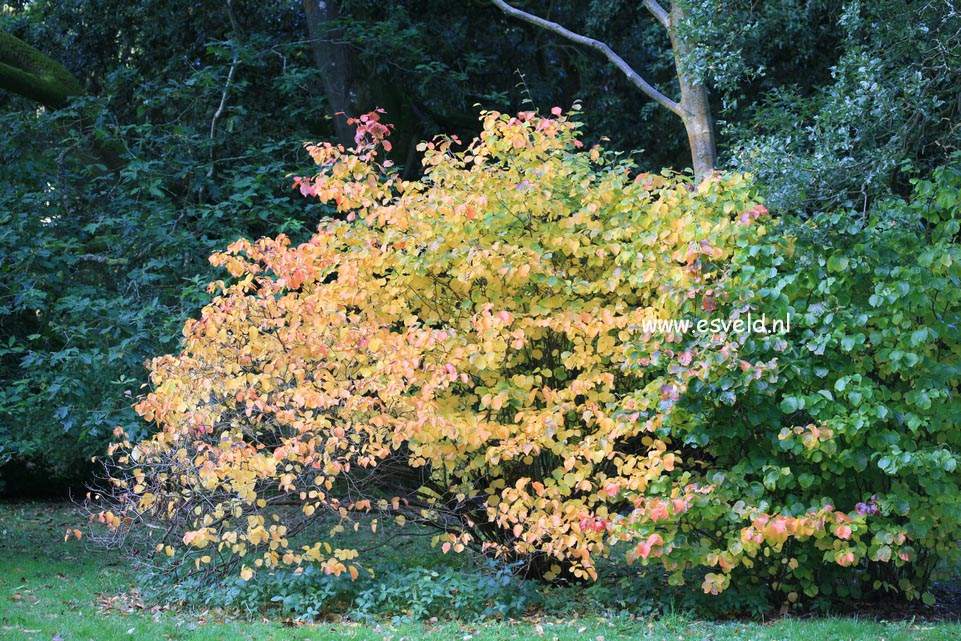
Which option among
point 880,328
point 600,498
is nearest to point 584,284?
point 600,498

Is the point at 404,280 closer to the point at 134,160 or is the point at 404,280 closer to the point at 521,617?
the point at 521,617

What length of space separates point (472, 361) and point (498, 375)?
0.47m

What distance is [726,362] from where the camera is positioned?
17.4ft

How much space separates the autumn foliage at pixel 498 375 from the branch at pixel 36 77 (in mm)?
4964

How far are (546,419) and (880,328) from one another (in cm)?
201

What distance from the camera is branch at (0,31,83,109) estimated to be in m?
10.0

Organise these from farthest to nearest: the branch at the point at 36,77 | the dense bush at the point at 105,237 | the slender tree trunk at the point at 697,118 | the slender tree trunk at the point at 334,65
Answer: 1. the slender tree trunk at the point at 334,65
2. the branch at the point at 36,77
3. the slender tree trunk at the point at 697,118
4. the dense bush at the point at 105,237

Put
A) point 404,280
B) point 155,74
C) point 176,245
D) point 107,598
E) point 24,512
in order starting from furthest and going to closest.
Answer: point 155,74, point 24,512, point 176,245, point 107,598, point 404,280

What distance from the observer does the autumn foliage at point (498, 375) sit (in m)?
5.55

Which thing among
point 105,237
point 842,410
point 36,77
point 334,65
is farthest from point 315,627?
point 36,77

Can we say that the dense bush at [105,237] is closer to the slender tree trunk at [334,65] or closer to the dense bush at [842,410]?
the slender tree trunk at [334,65]

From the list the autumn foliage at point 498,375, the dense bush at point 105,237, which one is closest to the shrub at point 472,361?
the autumn foliage at point 498,375

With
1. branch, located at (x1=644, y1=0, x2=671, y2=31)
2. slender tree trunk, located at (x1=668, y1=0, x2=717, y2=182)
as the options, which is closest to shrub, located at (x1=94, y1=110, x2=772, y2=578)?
slender tree trunk, located at (x1=668, y1=0, x2=717, y2=182)

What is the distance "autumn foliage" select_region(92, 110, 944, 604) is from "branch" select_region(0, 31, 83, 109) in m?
4.96
